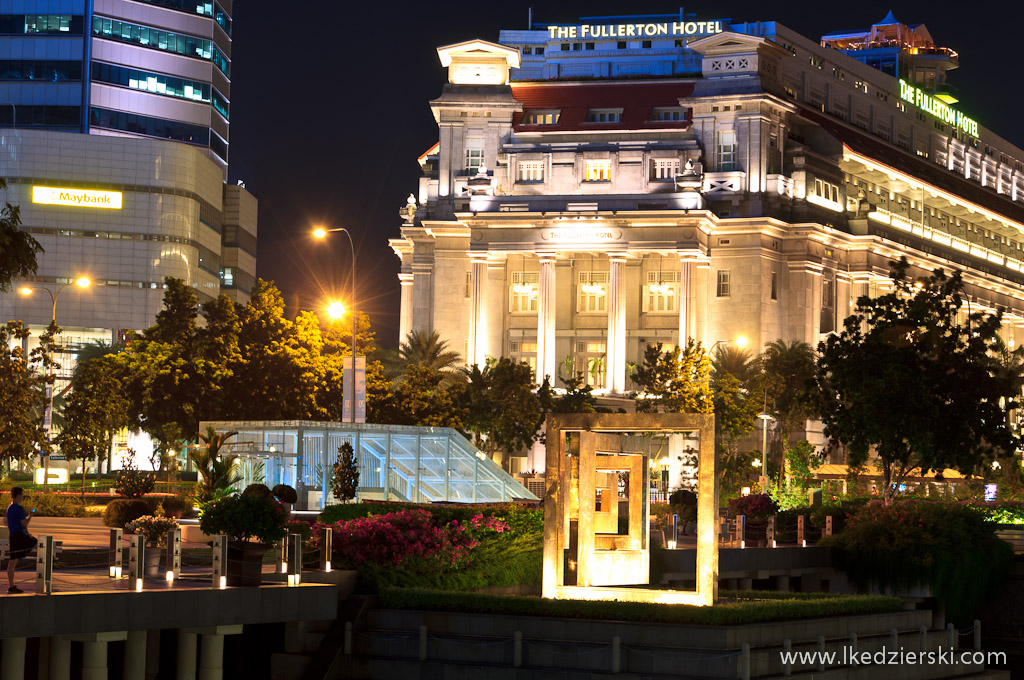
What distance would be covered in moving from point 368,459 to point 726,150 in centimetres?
6687

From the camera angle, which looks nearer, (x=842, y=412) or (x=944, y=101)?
(x=842, y=412)

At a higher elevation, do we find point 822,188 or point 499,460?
point 822,188

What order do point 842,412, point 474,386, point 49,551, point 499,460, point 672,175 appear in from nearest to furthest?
point 49,551
point 842,412
point 474,386
point 499,460
point 672,175

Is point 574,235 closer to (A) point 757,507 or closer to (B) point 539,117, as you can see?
(B) point 539,117

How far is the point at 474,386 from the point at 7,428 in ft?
125

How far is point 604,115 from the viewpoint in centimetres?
12594

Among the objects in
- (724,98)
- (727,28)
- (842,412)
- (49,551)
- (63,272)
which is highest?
(727,28)

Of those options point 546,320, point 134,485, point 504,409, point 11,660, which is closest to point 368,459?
point 134,485

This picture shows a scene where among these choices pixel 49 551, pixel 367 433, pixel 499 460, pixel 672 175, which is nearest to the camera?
pixel 49 551

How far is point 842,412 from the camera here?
68.0 meters

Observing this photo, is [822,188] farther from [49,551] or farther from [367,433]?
[49,551]

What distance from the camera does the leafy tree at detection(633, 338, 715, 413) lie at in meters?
94.8

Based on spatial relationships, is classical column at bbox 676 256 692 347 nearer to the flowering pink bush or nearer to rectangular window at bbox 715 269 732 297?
rectangular window at bbox 715 269 732 297

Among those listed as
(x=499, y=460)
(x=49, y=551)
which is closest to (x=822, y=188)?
(x=499, y=460)
